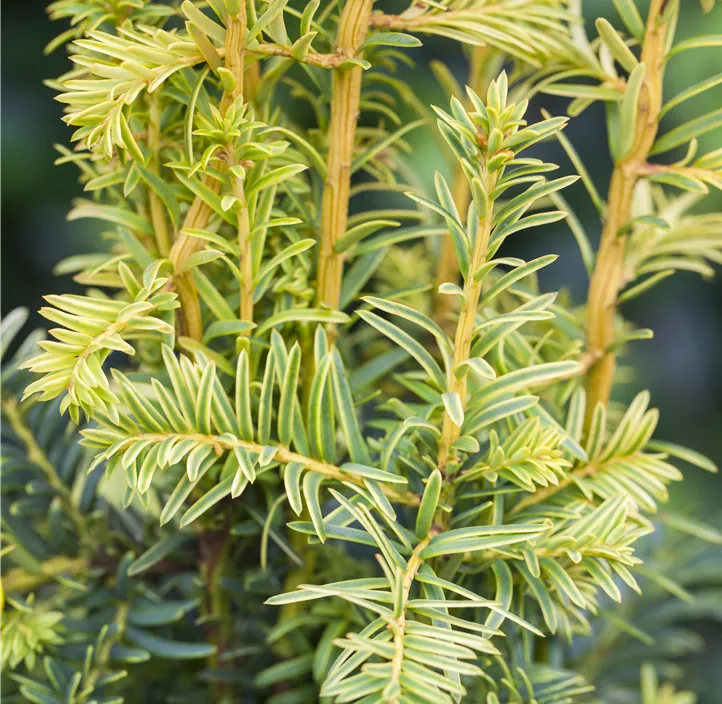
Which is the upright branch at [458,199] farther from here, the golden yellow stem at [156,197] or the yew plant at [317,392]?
the golden yellow stem at [156,197]

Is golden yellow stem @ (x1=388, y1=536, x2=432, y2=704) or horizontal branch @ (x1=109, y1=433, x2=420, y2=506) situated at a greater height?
horizontal branch @ (x1=109, y1=433, x2=420, y2=506)

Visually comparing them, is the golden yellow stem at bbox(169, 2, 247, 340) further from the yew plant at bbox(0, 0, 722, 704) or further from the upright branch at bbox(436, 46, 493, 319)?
the upright branch at bbox(436, 46, 493, 319)

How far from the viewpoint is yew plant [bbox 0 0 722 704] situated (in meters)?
0.21

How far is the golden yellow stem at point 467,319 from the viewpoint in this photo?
0.21 metres

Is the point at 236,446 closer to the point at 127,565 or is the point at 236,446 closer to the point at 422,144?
the point at 127,565

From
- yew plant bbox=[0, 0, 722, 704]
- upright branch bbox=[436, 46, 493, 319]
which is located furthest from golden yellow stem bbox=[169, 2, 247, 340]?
upright branch bbox=[436, 46, 493, 319]

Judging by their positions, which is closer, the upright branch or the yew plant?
the yew plant

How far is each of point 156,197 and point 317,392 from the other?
84 mm

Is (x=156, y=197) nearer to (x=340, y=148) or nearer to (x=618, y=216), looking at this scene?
(x=340, y=148)

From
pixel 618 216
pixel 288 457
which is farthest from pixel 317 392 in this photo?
pixel 618 216

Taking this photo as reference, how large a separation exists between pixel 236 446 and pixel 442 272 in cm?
15

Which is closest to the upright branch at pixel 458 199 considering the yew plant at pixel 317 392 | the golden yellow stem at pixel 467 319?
the yew plant at pixel 317 392

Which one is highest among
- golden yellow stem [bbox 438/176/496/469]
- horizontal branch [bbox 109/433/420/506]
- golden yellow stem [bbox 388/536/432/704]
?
golden yellow stem [bbox 438/176/496/469]

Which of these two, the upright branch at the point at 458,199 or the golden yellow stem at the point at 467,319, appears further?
the upright branch at the point at 458,199
